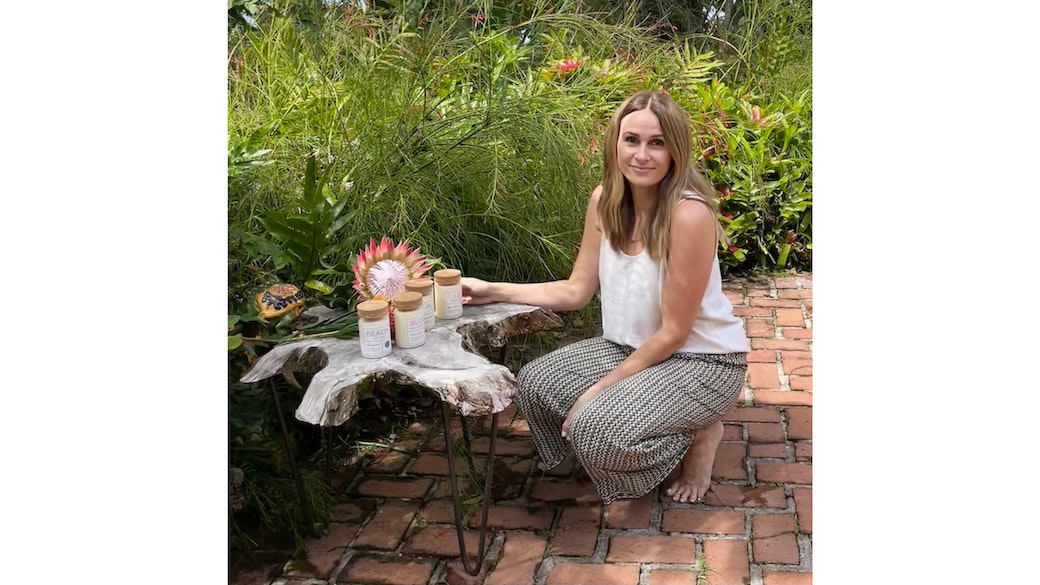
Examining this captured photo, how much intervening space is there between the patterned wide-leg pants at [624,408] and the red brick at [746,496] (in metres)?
0.22

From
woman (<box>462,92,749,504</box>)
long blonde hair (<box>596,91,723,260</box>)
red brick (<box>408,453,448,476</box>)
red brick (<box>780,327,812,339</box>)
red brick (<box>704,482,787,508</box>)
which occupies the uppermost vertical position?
long blonde hair (<box>596,91,723,260</box>)

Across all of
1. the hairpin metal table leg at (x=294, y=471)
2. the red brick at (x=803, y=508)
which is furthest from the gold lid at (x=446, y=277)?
the red brick at (x=803, y=508)

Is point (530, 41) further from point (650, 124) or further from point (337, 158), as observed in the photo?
point (650, 124)

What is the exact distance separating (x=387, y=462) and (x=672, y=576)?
1.15 m

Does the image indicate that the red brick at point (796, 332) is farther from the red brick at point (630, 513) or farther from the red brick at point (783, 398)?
the red brick at point (630, 513)

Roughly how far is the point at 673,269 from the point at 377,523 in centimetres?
114

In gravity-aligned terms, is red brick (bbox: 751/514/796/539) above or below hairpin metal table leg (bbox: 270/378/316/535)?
below

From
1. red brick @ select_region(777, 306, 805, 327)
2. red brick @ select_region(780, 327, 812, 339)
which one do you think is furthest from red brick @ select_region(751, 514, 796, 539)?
red brick @ select_region(777, 306, 805, 327)

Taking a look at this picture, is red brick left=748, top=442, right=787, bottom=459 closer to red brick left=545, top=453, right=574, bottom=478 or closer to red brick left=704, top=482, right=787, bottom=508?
red brick left=704, top=482, right=787, bottom=508

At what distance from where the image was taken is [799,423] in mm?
3529

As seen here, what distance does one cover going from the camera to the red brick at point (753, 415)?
11.7 ft

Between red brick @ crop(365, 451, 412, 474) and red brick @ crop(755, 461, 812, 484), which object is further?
red brick @ crop(365, 451, 412, 474)

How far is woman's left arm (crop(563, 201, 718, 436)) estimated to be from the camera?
8.84 ft

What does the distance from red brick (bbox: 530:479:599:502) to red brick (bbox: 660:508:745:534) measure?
255 millimetres
